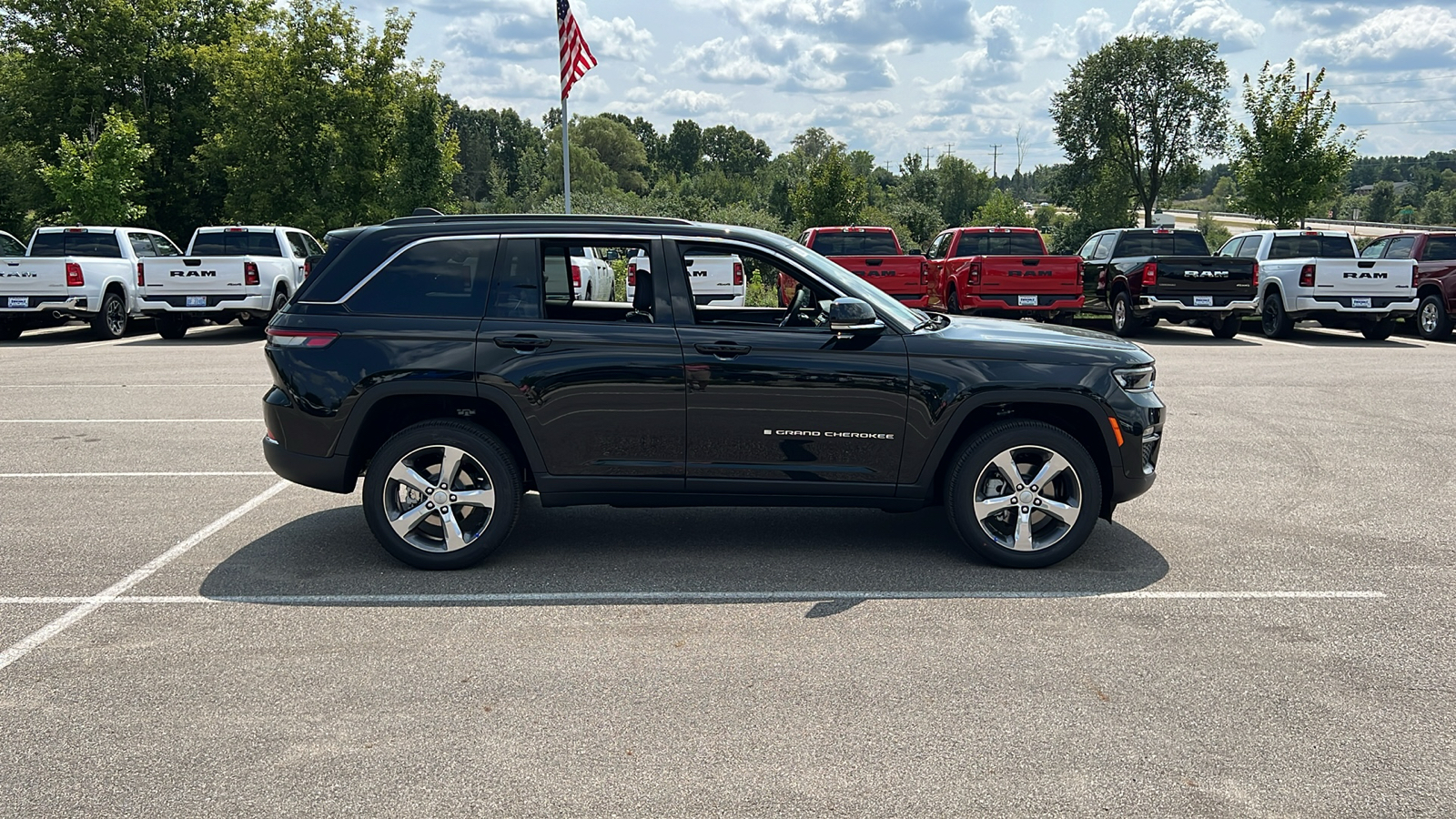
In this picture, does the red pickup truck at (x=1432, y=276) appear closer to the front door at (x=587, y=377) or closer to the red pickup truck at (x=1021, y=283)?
the red pickup truck at (x=1021, y=283)

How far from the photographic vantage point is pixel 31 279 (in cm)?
1852

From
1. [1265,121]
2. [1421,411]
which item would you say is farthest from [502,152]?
[1421,411]

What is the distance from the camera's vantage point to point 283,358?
601 centimetres

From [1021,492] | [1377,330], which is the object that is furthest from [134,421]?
[1377,330]

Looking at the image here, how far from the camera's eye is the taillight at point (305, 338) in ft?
19.6

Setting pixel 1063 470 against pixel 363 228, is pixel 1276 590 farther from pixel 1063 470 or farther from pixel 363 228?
pixel 363 228

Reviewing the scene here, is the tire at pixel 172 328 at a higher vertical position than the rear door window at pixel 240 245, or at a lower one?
lower

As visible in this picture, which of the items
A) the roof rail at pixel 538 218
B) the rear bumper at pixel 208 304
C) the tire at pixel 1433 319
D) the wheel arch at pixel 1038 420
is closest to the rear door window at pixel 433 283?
the roof rail at pixel 538 218

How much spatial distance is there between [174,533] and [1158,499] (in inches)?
238

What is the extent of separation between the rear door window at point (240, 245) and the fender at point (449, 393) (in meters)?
15.9

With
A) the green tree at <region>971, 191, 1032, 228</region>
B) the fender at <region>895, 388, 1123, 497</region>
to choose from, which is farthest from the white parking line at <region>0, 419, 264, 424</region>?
the green tree at <region>971, 191, 1032, 228</region>

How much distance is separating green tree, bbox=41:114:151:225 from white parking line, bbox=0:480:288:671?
89.1ft

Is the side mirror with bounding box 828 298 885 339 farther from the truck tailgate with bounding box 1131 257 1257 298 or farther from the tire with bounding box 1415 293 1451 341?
the tire with bounding box 1415 293 1451 341

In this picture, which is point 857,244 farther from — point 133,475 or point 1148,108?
point 1148,108
